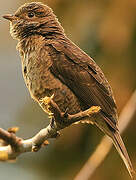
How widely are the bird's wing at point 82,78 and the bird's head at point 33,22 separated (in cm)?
28

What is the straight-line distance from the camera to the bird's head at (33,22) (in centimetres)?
581

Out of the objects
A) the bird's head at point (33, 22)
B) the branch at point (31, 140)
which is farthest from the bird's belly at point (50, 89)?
the bird's head at point (33, 22)

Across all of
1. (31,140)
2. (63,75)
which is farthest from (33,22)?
(31,140)

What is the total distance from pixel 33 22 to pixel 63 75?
73 cm

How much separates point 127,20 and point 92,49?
0.56m

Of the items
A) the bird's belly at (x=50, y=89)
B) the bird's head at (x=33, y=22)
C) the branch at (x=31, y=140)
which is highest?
the bird's head at (x=33, y=22)

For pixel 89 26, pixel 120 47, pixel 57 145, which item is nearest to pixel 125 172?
pixel 57 145

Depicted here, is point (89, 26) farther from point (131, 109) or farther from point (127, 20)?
point (131, 109)

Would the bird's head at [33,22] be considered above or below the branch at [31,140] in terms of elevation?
above

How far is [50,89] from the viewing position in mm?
5324

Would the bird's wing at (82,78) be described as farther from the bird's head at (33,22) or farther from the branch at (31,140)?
the branch at (31,140)

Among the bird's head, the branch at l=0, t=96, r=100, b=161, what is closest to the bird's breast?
the branch at l=0, t=96, r=100, b=161

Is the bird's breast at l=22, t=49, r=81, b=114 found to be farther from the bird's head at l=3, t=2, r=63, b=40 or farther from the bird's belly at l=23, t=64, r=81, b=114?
the bird's head at l=3, t=2, r=63, b=40

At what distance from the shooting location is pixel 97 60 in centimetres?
723
